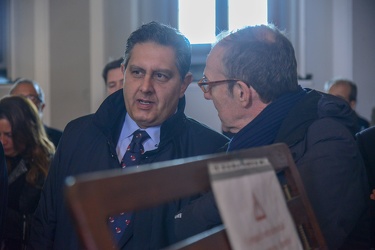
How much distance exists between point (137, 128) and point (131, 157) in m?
0.14

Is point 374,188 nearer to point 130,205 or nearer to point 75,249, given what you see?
point 75,249

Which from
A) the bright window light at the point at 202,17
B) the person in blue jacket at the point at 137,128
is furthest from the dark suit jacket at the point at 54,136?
the person in blue jacket at the point at 137,128

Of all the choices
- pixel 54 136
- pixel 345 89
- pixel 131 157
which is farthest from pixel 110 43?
pixel 131 157

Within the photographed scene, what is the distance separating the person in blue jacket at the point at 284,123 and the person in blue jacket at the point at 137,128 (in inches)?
13.4

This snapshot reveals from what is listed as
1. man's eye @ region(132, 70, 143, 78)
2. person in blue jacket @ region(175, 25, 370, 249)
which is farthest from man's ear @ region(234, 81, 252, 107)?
man's eye @ region(132, 70, 143, 78)

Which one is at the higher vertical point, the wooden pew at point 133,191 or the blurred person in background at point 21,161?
the wooden pew at point 133,191

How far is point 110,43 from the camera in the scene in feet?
20.4

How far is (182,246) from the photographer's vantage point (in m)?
1.31

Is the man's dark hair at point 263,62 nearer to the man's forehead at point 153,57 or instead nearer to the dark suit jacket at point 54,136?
the man's forehead at point 153,57

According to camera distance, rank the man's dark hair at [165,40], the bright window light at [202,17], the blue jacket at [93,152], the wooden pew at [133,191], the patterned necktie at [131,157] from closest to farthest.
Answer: the wooden pew at [133,191]
the patterned necktie at [131,157]
the blue jacket at [93,152]
the man's dark hair at [165,40]
the bright window light at [202,17]

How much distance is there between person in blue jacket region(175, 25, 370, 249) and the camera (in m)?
1.89

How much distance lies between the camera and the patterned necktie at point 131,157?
2309 millimetres

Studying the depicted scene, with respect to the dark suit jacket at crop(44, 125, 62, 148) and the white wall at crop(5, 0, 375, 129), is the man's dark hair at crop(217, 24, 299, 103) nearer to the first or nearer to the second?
the dark suit jacket at crop(44, 125, 62, 148)

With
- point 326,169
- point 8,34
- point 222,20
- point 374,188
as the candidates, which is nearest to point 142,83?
point 326,169
